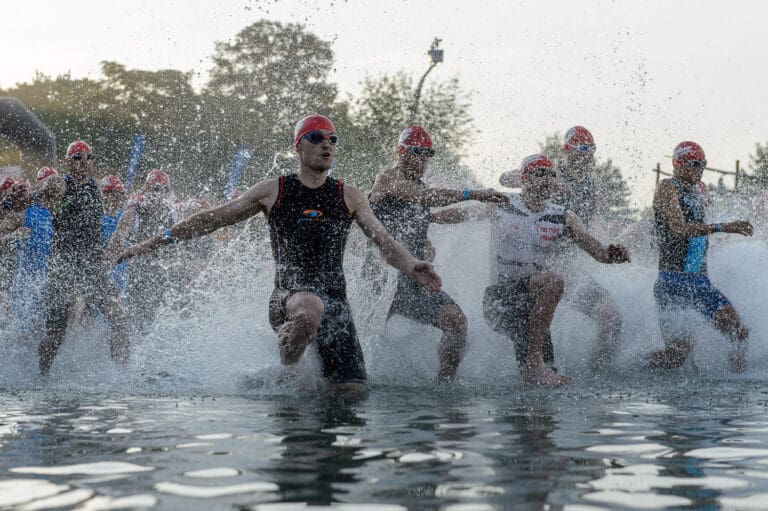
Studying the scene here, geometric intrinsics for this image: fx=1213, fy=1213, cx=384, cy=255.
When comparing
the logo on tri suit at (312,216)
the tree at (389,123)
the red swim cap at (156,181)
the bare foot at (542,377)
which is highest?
the tree at (389,123)

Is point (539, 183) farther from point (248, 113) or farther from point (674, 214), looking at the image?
point (248, 113)

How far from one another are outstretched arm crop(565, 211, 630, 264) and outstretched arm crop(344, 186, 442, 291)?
7.41 feet

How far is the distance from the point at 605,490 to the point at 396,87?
39.7 metres

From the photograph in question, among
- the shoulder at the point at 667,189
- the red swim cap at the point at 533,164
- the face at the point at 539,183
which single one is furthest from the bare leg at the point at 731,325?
the red swim cap at the point at 533,164

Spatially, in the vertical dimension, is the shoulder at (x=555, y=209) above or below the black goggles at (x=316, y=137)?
below

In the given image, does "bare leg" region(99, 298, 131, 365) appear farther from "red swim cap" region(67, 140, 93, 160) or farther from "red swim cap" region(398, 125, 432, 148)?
"red swim cap" region(398, 125, 432, 148)

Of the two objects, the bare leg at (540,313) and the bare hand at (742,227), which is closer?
the bare leg at (540,313)

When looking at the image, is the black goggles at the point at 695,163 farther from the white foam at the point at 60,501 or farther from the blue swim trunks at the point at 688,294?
the white foam at the point at 60,501

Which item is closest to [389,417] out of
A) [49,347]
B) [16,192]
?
[49,347]

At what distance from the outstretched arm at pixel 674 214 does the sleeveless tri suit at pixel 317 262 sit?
3.43 metres

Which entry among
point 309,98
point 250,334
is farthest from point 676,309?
point 309,98

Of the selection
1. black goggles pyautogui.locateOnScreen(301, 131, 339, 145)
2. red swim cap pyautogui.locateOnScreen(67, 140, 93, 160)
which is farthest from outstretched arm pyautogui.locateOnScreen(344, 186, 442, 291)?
red swim cap pyautogui.locateOnScreen(67, 140, 93, 160)

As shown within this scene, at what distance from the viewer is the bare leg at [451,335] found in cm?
918

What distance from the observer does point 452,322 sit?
9180mm
